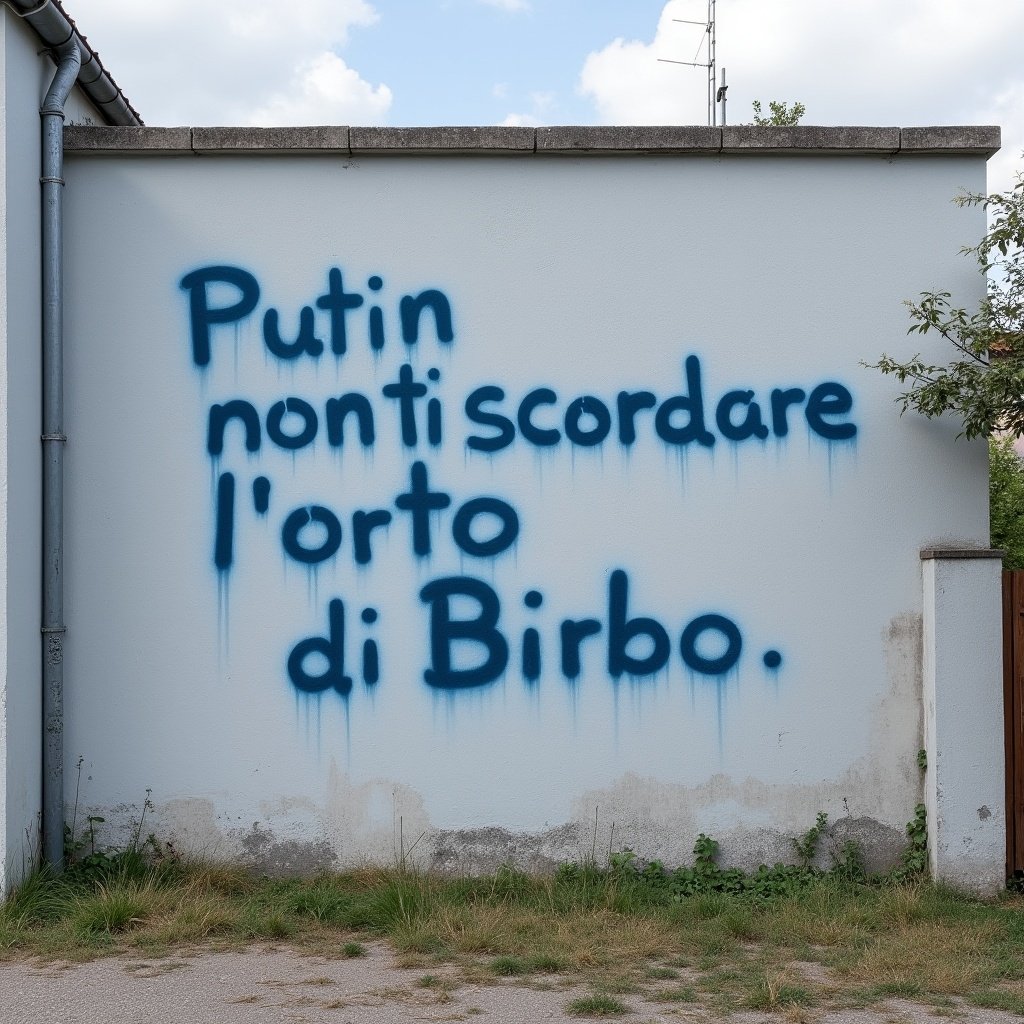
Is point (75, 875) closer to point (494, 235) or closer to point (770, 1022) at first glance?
point (770, 1022)

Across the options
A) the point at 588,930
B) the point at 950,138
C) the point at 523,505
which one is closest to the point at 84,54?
the point at 523,505

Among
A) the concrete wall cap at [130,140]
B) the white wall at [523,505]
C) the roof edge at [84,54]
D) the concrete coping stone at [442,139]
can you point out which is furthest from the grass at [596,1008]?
the roof edge at [84,54]

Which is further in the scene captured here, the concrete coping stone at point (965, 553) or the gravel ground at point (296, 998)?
the concrete coping stone at point (965, 553)

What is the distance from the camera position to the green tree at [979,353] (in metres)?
5.70

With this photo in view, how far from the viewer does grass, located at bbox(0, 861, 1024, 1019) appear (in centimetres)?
460

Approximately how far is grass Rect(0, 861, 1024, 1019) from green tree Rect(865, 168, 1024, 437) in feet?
7.71

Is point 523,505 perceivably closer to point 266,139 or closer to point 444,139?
point 444,139

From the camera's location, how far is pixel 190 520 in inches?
239

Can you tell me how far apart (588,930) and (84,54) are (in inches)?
201

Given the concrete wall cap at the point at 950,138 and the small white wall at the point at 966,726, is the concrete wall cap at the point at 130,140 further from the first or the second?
the small white wall at the point at 966,726

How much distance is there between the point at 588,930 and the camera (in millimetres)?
5238

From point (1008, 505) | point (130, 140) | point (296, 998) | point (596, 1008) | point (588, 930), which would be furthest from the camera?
point (1008, 505)

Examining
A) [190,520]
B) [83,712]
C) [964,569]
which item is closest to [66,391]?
[190,520]

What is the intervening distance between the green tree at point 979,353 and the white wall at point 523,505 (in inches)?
6.2
